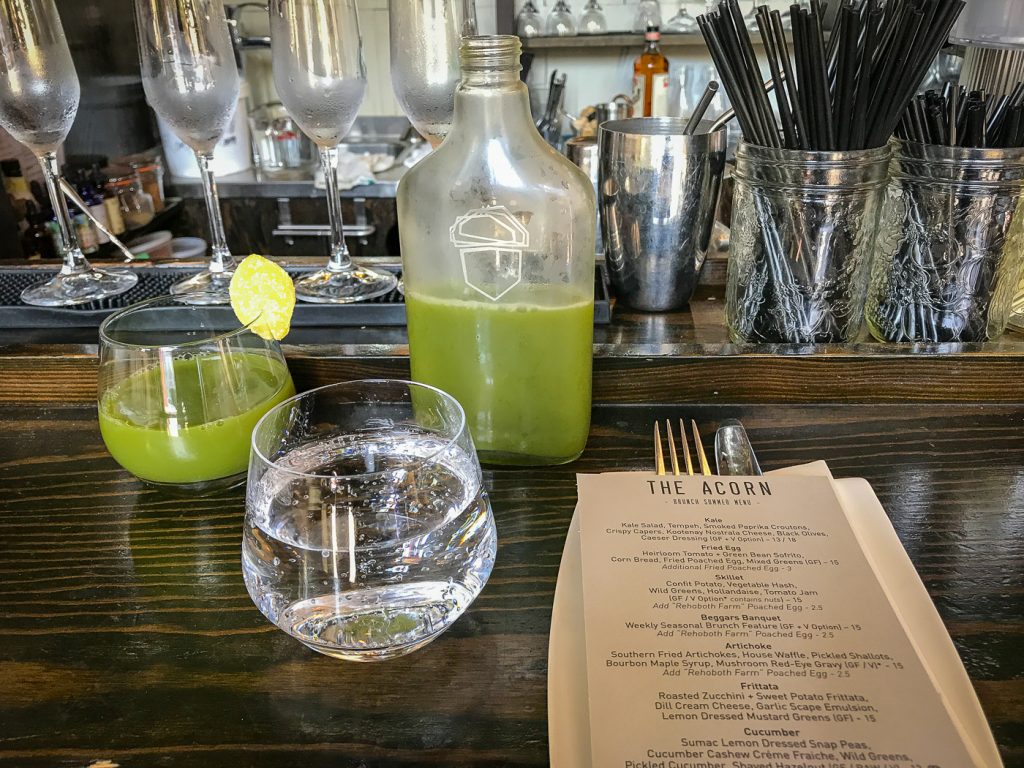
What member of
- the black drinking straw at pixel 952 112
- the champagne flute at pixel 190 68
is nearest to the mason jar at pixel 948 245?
the black drinking straw at pixel 952 112

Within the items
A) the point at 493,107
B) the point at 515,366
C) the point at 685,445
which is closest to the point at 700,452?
the point at 685,445

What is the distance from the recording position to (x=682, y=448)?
0.68 meters

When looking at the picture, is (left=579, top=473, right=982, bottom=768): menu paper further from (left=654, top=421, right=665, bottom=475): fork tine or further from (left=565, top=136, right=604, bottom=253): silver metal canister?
(left=565, top=136, right=604, bottom=253): silver metal canister

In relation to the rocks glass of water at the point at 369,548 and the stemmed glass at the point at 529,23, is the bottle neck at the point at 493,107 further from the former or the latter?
the stemmed glass at the point at 529,23

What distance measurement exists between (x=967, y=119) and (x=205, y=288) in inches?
31.7

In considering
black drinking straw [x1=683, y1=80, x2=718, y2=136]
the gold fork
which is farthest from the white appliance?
the gold fork

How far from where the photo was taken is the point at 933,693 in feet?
1.36

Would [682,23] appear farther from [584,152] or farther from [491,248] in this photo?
[491,248]

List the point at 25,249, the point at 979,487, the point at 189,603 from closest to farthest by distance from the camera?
the point at 189,603 → the point at 979,487 → the point at 25,249

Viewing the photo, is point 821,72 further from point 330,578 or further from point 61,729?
point 61,729

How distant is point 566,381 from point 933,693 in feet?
1.11

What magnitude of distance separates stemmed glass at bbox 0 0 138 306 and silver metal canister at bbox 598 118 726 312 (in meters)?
0.59

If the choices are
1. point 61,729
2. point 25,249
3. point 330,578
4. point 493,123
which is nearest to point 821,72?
point 493,123

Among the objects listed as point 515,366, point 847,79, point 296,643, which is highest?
point 847,79
